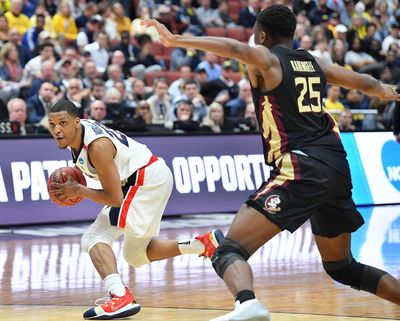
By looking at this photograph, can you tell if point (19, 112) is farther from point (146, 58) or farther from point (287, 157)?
point (287, 157)

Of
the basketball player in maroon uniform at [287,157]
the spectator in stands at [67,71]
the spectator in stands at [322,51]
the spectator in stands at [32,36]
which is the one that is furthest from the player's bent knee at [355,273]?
the spectator in stands at [322,51]

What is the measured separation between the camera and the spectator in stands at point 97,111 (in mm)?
15438

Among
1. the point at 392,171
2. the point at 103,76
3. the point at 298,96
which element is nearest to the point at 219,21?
the point at 103,76

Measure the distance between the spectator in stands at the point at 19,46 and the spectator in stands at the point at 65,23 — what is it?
1.45m

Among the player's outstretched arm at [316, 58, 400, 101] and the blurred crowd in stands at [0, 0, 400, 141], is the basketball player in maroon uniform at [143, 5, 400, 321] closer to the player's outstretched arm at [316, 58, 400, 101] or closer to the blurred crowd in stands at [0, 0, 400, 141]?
the player's outstretched arm at [316, 58, 400, 101]

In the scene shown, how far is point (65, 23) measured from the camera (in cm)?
1948

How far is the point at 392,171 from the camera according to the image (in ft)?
57.3

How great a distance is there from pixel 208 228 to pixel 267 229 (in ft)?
25.6

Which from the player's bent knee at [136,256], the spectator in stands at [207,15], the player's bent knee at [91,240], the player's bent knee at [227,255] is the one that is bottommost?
the player's bent knee at [136,256]

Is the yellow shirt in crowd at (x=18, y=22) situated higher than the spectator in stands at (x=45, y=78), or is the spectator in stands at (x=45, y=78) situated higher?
the yellow shirt in crowd at (x=18, y=22)

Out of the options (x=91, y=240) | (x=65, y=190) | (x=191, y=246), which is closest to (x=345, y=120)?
(x=191, y=246)

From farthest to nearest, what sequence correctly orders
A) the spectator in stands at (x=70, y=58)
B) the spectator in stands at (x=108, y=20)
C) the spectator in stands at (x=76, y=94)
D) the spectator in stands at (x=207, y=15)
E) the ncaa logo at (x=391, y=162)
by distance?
the spectator in stands at (x=207, y=15) → the spectator in stands at (x=108, y=20) → the ncaa logo at (x=391, y=162) → the spectator in stands at (x=70, y=58) → the spectator in stands at (x=76, y=94)

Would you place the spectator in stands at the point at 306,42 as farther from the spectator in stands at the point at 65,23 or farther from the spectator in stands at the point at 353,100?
the spectator in stands at the point at 65,23

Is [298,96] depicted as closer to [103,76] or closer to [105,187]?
[105,187]
